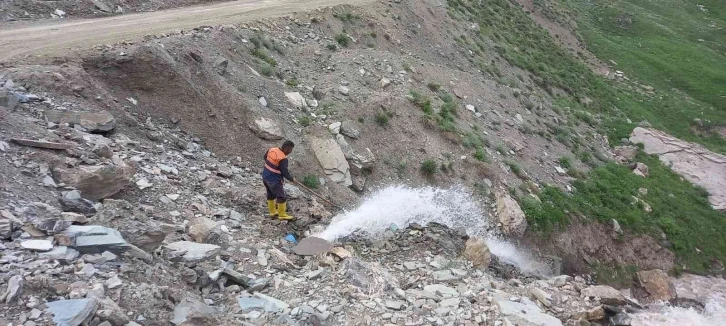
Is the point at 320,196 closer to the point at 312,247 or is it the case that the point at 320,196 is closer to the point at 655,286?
the point at 312,247

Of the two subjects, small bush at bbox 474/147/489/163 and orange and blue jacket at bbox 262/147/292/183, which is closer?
orange and blue jacket at bbox 262/147/292/183

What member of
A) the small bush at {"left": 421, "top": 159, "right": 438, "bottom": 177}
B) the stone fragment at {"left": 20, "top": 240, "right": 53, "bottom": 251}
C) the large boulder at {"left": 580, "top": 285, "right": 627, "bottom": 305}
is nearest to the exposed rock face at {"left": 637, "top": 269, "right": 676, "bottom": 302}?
the large boulder at {"left": 580, "top": 285, "right": 627, "bottom": 305}

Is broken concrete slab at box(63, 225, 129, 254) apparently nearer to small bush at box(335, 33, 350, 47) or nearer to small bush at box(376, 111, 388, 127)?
small bush at box(376, 111, 388, 127)

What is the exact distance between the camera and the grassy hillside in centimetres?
2089

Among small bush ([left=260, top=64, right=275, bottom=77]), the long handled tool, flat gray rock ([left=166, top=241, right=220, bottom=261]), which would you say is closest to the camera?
flat gray rock ([left=166, top=241, right=220, bottom=261])

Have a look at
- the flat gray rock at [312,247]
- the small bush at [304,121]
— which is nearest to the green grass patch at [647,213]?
the small bush at [304,121]

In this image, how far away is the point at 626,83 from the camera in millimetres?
37500

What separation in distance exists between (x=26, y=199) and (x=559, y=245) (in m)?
15.5

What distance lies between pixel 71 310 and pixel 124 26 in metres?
13.3

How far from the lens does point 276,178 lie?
12047 millimetres

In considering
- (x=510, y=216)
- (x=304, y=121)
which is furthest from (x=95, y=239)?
(x=510, y=216)

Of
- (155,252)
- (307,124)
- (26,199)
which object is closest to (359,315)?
(155,252)

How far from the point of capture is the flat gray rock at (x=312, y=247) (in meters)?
11.0

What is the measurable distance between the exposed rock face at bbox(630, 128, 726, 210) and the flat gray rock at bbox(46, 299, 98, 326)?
90.3ft
